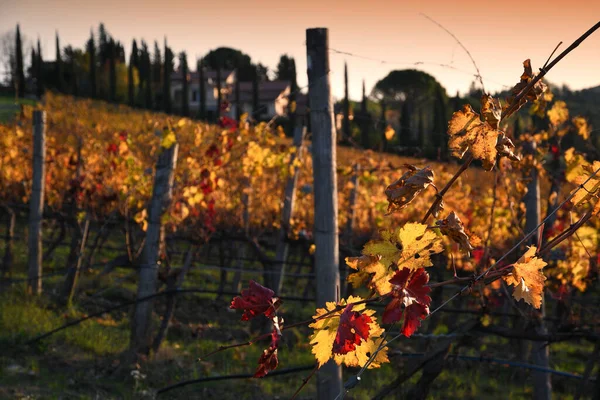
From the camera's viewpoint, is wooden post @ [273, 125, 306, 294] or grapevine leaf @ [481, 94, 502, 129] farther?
wooden post @ [273, 125, 306, 294]

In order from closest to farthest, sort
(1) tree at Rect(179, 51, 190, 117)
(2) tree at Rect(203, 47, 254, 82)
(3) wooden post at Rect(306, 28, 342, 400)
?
1. (3) wooden post at Rect(306, 28, 342, 400)
2. (1) tree at Rect(179, 51, 190, 117)
3. (2) tree at Rect(203, 47, 254, 82)

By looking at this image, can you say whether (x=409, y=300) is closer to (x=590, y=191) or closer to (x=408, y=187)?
(x=408, y=187)

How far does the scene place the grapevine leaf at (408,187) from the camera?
3.46 ft

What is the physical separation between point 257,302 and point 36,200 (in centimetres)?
739

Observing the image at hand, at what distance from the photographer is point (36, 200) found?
25.6 feet

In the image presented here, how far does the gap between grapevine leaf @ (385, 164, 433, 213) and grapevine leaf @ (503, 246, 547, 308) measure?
0.62ft

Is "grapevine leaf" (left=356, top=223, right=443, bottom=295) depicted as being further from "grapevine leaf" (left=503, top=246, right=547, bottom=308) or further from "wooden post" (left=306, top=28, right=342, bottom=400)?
"wooden post" (left=306, top=28, right=342, bottom=400)

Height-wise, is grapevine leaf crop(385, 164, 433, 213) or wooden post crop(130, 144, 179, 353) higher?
grapevine leaf crop(385, 164, 433, 213)

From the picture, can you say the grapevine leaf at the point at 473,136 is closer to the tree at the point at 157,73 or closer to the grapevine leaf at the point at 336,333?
the grapevine leaf at the point at 336,333

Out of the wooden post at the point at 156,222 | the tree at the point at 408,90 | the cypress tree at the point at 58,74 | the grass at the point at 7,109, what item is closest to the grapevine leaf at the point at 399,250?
the wooden post at the point at 156,222

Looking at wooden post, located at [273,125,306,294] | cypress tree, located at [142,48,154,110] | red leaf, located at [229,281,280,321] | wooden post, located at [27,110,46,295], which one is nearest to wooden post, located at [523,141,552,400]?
wooden post, located at [273,125,306,294]

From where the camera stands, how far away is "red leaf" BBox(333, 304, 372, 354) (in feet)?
3.41

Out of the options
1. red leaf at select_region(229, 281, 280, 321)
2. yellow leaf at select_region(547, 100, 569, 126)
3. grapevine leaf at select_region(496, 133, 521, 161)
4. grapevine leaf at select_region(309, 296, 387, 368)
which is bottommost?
grapevine leaf at select_region(309, 296, 387, 368)

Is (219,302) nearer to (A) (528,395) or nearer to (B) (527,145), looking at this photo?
(A) (528,395)
